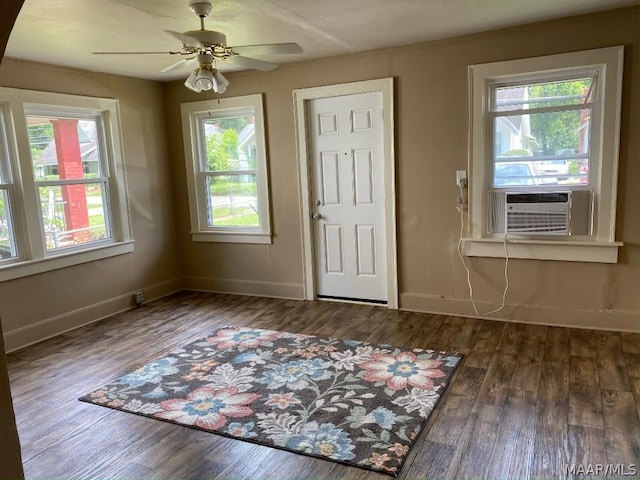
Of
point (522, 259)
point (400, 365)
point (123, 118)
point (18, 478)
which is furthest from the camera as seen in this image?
point (123, 118)

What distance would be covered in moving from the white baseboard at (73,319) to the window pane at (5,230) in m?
0.64

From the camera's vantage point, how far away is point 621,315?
12.3 feet

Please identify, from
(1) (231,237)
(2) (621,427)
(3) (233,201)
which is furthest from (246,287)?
(2) (621,427)

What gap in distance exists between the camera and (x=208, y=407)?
284 centimetres

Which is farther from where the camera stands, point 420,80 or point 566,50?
point 420,80

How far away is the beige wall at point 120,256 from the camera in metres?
4.04

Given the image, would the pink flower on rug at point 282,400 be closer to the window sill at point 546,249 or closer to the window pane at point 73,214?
the window sill at point 546,249

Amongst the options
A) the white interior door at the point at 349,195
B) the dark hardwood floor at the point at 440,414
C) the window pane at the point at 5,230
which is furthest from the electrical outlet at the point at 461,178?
the window pane at the point at 5,230

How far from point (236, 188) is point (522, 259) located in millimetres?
2985

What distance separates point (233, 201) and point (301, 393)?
2876 millimetres

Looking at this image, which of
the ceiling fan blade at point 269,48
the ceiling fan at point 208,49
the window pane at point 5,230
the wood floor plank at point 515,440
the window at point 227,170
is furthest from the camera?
the window at point 227,170

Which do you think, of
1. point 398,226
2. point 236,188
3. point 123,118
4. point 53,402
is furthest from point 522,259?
point 123,118

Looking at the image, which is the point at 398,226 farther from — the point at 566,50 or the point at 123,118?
the point at 123,118

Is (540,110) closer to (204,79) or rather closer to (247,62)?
(247,62)
